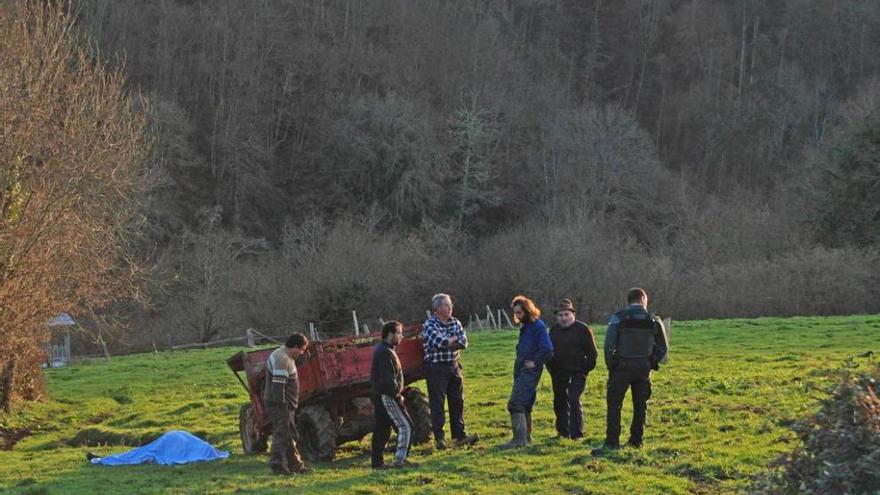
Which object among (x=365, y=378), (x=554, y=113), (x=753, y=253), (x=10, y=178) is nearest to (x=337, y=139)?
(x=554, y=113)

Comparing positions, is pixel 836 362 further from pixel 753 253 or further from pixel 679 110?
pixel 679 110

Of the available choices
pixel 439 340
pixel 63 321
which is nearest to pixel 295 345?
pixel 439 340

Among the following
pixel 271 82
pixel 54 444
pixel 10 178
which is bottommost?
pixel 54 444

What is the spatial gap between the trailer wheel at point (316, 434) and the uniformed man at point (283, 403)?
808 mm

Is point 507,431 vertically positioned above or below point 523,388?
below

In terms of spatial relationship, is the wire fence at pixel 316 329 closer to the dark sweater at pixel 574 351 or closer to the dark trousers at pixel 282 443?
the dark sweater at pixel 574 351

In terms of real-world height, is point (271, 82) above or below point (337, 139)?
above

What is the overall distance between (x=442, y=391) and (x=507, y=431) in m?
1.96

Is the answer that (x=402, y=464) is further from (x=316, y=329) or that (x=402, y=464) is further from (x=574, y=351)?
(x=316, y=329)

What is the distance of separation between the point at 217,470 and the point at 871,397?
10.6 metres

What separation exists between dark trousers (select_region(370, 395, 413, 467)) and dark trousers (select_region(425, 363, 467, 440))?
917 mm

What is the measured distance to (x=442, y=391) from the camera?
15.6 metres

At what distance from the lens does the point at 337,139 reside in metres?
80.6

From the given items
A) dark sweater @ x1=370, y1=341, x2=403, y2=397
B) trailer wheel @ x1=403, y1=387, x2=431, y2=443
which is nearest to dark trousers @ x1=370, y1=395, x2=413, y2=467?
dark sweater @ x1=370, y1=341, x2=403, y2=397
